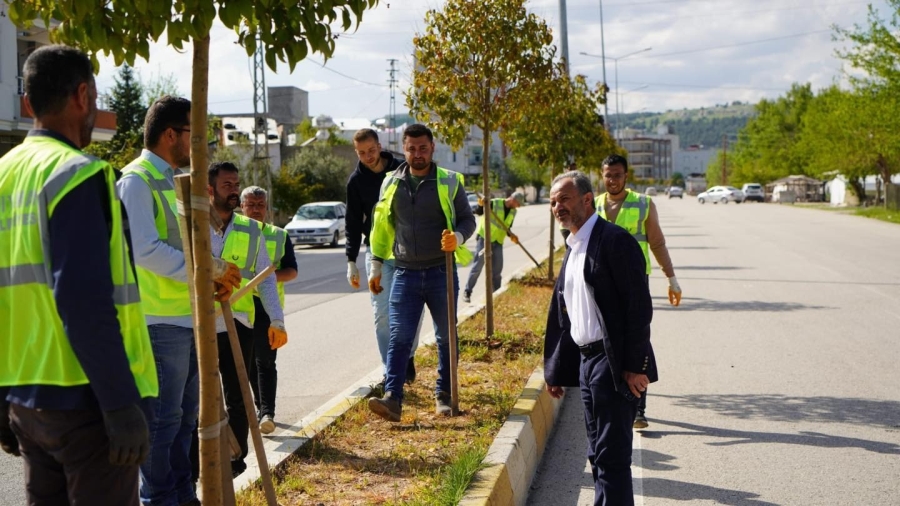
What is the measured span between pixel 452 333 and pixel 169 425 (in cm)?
290

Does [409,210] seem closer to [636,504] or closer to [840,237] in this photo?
[636,504]

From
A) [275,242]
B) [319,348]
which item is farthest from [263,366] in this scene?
[319,348]

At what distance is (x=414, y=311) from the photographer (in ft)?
22.4

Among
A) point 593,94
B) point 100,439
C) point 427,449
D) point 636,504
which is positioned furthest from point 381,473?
point 593,94

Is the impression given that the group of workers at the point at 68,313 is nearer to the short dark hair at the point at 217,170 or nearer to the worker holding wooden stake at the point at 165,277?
the worker holding wooden stake at the point at 165,277

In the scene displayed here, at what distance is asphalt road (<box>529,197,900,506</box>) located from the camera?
573cm

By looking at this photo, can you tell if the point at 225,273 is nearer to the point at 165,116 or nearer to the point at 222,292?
the point at 222,292

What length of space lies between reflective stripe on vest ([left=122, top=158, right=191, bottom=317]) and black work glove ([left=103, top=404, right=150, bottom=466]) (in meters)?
1.41

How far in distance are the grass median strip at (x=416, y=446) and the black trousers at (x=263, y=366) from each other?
0.58 m

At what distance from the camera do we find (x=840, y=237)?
2959 cm

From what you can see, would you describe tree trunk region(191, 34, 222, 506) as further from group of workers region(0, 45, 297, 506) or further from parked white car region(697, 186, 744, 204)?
parked white car region(697, 186, 744, 204)

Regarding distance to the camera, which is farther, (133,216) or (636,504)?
(636,504)

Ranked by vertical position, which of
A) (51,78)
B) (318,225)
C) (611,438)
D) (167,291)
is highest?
(51,78)

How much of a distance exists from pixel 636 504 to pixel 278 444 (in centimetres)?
226
